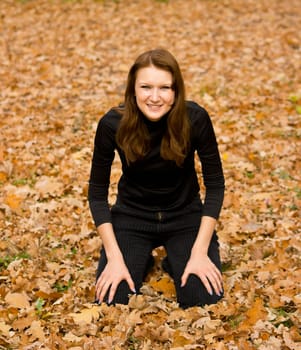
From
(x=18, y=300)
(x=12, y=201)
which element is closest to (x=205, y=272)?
(x=18, y=300)

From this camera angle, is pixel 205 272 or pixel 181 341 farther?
pixel 205 272

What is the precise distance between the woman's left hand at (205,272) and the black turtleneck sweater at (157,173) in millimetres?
327

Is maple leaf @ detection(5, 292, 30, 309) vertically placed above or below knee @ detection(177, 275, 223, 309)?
below

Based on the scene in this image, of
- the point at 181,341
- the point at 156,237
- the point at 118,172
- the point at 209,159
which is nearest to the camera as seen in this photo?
the point at 181,341

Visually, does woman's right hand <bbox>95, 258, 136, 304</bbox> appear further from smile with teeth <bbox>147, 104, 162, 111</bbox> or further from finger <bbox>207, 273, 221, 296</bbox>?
smile with teeth <bbox>147, 104, 162, 111</bbox>

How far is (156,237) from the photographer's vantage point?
11.9 feet

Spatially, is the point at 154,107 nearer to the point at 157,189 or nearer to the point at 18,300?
the point at 157,189

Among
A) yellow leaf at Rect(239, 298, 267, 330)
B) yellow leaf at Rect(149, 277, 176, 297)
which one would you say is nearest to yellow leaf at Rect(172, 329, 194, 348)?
yellow leaf at Rect(239, 298, 267, 330)

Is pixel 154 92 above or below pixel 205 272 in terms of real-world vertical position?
above

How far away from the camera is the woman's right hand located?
3299 mm

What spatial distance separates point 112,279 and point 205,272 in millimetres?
622

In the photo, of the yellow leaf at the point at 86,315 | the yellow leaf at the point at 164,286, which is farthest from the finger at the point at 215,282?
the yellow leaf at the point at 86,315

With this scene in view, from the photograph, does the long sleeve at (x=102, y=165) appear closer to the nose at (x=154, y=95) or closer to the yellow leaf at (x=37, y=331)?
the nose at (x=154, y=95)

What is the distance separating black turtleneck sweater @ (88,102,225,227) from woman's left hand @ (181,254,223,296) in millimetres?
327
